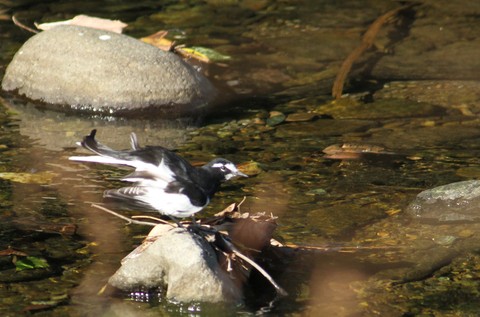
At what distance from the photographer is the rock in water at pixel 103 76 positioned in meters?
8.80

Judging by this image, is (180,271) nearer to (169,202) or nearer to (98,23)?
(169,202)

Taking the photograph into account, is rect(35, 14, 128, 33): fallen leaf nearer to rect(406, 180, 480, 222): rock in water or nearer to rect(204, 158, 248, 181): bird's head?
rect(406, 180, 480, 222): rock in water

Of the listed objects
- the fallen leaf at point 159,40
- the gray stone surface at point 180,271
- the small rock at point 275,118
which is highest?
the gray stone surface at point 180,271

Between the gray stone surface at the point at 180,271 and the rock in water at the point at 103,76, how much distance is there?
12.1ft

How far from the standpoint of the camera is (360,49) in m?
10.3

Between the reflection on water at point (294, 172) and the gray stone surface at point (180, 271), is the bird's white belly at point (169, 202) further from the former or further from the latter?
the reflection on water at point (294, 172)

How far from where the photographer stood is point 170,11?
12.0 meters

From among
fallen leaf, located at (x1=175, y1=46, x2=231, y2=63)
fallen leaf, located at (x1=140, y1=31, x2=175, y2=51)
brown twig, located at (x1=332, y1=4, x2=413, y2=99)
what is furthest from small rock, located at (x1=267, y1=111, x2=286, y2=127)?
fallen leaf, located at (x1=140, y1=31, x2=175, y2=51)

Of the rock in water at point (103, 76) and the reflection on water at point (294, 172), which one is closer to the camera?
the reflection on water at point (294, 172)

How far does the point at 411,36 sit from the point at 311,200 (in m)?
4.74

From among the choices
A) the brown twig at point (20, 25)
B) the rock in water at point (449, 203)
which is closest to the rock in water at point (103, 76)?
the brown twig at point (20, 25)

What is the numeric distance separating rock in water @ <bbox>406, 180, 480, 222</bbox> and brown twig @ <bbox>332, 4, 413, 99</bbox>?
8.77 ft

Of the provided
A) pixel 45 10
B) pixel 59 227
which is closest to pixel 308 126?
pixel 59 227

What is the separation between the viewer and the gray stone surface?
5047mm
